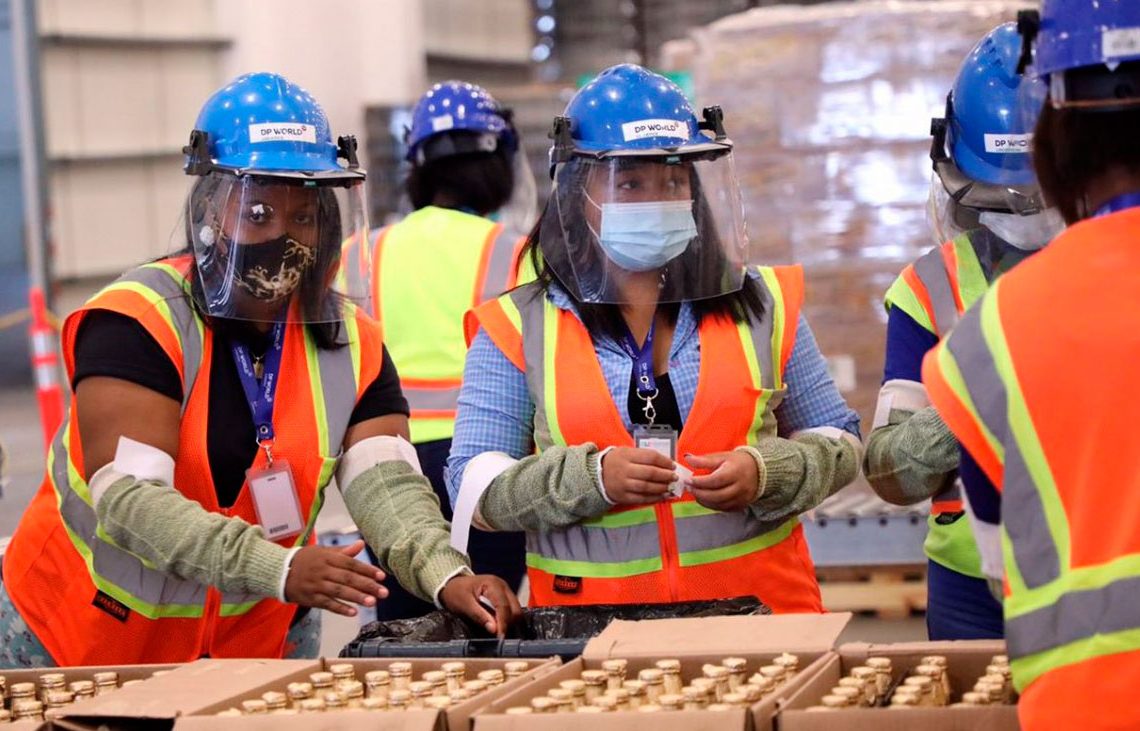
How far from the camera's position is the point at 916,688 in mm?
2119

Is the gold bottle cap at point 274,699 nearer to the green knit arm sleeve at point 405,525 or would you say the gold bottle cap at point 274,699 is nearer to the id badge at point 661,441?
the green knit arm sleeve at point 405,525

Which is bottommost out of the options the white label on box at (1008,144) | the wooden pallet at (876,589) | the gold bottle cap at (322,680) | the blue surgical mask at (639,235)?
the wooden pallet at (876,589)

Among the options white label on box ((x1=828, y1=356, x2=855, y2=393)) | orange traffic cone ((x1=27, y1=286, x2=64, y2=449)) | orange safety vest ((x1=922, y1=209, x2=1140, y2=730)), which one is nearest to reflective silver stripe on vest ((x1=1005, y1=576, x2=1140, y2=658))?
orange safety vest ((x1=922, y1=209, x2=1140, y2=730))

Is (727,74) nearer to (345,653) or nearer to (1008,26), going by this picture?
(1008,26)

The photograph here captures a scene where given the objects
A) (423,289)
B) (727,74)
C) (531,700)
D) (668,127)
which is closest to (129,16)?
(727,74)

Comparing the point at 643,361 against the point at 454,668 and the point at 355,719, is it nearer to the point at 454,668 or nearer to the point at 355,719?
the point at 454,668

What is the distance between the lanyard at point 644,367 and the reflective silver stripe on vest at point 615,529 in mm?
151

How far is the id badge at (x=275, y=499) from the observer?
288cm

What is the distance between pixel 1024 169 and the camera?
2.94m

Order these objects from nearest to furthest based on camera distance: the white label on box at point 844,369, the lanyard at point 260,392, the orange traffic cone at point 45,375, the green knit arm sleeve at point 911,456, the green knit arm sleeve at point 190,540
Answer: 1. the green knit arm sleeve at point 190,540
2. the green knit arm sleeve at point 911,456
3. the lanyard at point 260,392
4. the white label on box at point 844,369
5. the orange traffic cone at point 45,375

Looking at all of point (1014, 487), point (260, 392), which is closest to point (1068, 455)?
point (1014, 487)

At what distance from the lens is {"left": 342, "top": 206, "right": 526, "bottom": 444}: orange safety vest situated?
4723mm

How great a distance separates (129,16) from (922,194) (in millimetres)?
8111

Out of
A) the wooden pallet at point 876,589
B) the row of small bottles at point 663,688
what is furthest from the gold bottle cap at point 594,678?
the wooden pallet at point 876,589
